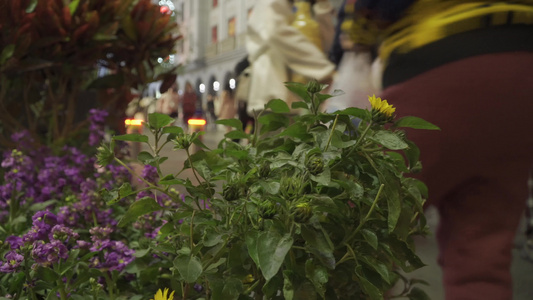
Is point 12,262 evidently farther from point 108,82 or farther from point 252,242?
point 108,82

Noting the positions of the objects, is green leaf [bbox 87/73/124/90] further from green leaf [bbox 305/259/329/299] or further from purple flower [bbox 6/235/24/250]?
green leaf [bbox 305/259/329/299]

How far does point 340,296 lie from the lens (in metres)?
0.89

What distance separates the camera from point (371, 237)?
767 millimetres

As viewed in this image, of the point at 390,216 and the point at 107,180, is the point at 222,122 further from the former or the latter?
the point at 107,180

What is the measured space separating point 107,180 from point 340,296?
2.80ft

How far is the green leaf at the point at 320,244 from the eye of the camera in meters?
0.71

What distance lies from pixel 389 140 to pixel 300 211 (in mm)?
192

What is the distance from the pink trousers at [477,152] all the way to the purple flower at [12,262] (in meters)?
0.85

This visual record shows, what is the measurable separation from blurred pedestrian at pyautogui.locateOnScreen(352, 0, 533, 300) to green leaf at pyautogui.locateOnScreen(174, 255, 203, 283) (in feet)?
2.19

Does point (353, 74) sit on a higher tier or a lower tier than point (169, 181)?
higher

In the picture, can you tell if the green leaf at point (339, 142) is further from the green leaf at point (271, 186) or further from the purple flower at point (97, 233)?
the purple flower at point (97, 233)

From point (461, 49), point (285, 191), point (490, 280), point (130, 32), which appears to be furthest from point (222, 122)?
point (130, 32)

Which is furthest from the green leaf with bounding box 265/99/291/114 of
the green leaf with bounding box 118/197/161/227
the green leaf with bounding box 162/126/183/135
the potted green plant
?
the potted green plant

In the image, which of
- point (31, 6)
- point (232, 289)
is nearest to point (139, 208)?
point (232, 289)
